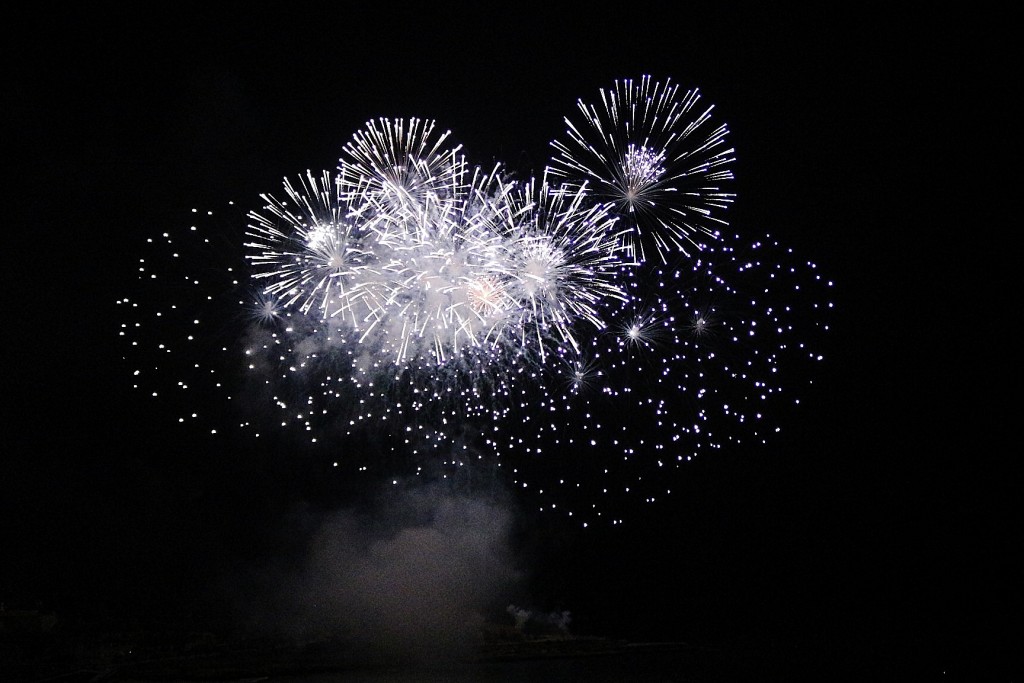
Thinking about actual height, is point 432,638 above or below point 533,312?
below

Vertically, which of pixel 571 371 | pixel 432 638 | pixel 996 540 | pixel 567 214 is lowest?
pixel 432 638

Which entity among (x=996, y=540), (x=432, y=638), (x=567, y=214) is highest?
(x=567, y=214)

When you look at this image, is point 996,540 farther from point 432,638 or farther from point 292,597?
point 292,597

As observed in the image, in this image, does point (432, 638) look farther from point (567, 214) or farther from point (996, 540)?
point (996, 540)

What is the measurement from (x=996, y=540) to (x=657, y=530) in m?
7.83

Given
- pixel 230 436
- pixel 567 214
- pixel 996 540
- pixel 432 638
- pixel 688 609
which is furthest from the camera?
pixel 688 609

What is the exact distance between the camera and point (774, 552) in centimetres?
1741

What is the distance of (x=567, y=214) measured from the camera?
8727 mm

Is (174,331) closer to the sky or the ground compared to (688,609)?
closer to the sky

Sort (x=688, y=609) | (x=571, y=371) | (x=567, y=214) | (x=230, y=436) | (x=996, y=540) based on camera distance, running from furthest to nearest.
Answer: (x=688, y=609) → (x=996, y=540) → (x=230, y=436) → (x=571, y=371) → (x=567, y=214)

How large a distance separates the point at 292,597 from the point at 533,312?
34.7 feet

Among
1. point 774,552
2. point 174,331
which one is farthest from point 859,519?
point 174,331

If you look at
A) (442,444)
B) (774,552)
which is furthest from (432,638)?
(774,552)

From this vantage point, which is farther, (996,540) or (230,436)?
(996,540)
